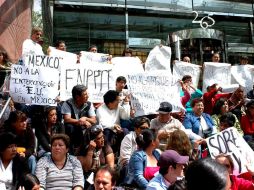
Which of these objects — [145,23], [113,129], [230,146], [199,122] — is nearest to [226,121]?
[199,122]

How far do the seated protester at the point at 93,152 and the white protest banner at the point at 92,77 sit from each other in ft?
6.42

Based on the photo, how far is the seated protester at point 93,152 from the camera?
662cm

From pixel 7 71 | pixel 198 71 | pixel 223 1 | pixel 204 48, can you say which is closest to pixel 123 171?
pixel 7 71

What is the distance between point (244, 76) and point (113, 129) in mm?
4913

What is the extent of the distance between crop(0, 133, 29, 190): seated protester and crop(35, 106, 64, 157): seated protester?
832 mm

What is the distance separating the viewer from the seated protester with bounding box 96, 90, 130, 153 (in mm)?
7717

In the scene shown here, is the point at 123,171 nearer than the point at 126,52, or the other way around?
the point at 123,171

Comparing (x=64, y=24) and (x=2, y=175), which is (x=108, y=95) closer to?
(x=2, y=175)

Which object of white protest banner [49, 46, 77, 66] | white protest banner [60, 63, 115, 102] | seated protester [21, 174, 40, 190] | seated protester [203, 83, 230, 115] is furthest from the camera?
seated protester [203, 83, 230, 115]

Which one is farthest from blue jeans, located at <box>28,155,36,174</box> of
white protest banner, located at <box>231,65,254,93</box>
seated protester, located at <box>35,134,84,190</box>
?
white protest banner, located at <box>231,65,254,93</box>

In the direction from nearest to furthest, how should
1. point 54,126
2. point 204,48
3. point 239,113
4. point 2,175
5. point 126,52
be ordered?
1. point 2,175
2. point 54,126
3. point 239,113
4. point 126,52
5. point 204,48

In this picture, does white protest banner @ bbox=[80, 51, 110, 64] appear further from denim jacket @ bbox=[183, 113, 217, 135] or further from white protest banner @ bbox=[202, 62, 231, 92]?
denim jacket @ bbox=[183, 113, 217, 135]

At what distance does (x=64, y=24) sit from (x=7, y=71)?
10.6m

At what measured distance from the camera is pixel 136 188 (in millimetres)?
5945
